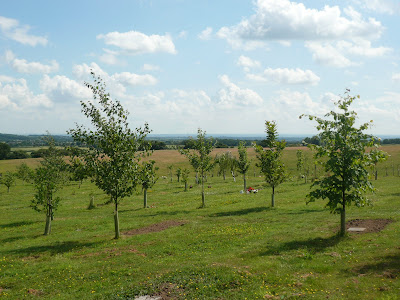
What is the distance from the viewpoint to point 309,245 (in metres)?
19.5

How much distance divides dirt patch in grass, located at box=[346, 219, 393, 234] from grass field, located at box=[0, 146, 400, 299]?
682mm

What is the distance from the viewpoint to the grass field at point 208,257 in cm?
1376

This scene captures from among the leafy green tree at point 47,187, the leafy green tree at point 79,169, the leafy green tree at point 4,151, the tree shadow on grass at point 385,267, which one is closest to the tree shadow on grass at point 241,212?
the leafy green tree at point 79,169

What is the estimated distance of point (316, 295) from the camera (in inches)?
496

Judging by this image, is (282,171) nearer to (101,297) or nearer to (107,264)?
(107,264)

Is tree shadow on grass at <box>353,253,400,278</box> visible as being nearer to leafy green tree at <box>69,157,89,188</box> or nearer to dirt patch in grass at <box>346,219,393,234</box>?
dirt patch in grass at <box>346,219,393,234</box>

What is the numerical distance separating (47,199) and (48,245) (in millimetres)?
6287

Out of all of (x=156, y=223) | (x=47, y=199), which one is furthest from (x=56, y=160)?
(x=156, y=223)

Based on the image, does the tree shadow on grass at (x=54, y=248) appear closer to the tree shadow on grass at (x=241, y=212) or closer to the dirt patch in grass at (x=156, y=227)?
the dirt patch in grass at (x=156, y=227)

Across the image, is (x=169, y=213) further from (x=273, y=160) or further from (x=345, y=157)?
(x=345, y=157)

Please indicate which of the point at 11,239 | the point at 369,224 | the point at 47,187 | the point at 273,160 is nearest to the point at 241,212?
the point at 273,160

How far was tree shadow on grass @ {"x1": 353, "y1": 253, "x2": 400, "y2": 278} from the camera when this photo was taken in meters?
14.2

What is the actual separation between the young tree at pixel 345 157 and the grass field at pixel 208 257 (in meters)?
3.09

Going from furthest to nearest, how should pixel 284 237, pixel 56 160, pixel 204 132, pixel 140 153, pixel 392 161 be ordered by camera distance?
pixel 392 161, pixel 204 132, pixel 56 160, pixel 140 153, pixel 284 237
